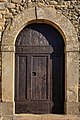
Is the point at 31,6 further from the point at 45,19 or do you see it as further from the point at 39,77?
the point at 39,77

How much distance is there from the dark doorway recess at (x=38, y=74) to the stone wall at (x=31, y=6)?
20.9 inches

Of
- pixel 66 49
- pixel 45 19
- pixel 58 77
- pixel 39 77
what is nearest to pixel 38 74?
pixel 39 77

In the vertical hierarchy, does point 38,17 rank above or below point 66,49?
above

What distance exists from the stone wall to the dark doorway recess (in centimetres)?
53

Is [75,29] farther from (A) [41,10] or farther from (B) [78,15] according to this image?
(A) [41,10]

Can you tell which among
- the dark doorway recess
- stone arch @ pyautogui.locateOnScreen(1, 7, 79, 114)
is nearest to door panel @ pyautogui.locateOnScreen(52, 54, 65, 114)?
the dark doorway recess

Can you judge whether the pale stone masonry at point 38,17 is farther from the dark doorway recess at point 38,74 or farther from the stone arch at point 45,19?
the dark doorway recess at point 38,74

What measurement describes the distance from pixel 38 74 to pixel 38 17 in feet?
5.02

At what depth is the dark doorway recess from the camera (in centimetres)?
771

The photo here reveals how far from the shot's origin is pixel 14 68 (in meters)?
7.63

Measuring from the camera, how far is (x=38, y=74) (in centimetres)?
775

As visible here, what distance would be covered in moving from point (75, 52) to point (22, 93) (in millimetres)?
1806

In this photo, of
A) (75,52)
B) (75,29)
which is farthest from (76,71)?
(75,29)

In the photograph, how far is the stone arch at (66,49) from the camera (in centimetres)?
743
